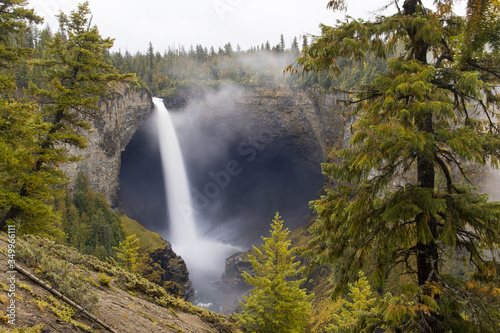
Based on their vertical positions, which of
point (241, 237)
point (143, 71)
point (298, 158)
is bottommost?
point (241, 237)

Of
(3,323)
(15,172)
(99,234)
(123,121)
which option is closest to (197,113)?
(123,121)

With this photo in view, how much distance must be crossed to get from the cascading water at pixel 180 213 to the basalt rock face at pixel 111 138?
597 cm

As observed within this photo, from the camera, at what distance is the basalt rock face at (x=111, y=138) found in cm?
3781

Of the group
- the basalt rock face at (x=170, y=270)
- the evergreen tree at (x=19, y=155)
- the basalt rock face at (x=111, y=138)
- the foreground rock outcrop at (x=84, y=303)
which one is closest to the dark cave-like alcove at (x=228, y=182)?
the basalt rock face at (x=111, y=138)

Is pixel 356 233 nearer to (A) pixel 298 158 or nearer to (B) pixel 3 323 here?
(B) pixel 3 323

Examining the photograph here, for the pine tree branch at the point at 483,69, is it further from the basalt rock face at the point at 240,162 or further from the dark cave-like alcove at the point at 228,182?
the dark cave-like alcove at the point at 228,182

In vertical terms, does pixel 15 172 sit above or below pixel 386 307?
above

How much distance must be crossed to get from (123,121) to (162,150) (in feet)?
33.3

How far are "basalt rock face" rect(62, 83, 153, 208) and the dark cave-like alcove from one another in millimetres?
4180

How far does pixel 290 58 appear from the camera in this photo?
63781 millimetres

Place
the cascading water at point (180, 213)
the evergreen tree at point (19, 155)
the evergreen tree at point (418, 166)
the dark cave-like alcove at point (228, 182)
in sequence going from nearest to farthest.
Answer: the evergreen tree at point (418, 166) < the evergreen tree at point (19, 155) < the cascading water at point (180, 213) < the dark cave-like alcove at point (228, 182)

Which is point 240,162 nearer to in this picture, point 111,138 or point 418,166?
point 111,138

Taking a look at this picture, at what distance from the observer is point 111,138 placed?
40844 mm

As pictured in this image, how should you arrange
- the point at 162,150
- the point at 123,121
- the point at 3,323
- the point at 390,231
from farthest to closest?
the point at 162,150 → the point at 123,121 → the point at 390,231 → the point at 3,323
